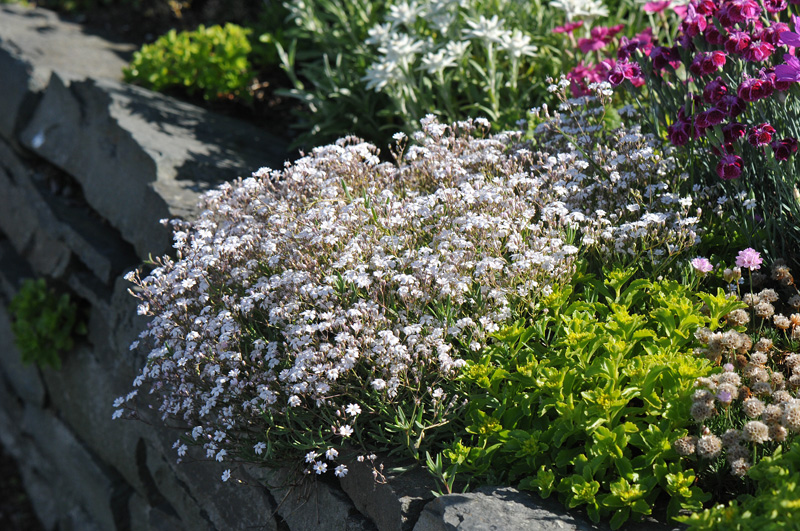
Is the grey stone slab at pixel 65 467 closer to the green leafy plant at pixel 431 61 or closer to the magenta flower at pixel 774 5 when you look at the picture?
the green leafy plant at pixel 431 61

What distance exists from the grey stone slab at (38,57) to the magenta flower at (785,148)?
5.81m

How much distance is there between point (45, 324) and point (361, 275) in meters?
3.69

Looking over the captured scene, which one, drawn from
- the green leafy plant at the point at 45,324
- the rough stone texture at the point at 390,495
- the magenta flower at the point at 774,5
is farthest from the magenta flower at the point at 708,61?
the green leafy plant at the point at 45,324

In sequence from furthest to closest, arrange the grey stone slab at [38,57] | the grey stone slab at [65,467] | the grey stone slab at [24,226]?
the grey stone slab at [38,57], the grey stone slab at [24,226], the grey stone slab at [65,467]

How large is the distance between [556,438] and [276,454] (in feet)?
3.94

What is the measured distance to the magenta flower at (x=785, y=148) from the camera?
8.73 feet

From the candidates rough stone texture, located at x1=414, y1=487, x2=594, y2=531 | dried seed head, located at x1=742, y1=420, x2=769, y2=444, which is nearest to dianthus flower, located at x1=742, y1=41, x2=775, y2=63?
dried seed head, located at x1=742, y1=420, x2=769, y2=444

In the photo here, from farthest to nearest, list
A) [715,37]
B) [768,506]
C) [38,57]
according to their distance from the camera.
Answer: [38,57]
[715,37]
[768,506]

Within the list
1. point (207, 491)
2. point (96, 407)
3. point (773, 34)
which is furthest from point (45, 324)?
point (773, 34)

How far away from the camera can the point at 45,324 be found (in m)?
5.39

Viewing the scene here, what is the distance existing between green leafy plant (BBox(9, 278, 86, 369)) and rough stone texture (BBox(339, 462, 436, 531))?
11.1 ft

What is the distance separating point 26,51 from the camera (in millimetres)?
7008

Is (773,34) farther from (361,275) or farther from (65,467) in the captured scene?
(65,467)

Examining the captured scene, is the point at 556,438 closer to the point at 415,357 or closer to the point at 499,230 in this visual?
the point at 415,357
